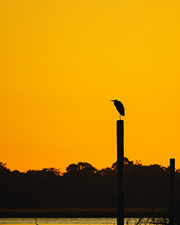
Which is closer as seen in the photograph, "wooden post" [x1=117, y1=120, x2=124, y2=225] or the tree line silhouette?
"wooden post" [x1=117, y1=120, x2=124, y2=225]

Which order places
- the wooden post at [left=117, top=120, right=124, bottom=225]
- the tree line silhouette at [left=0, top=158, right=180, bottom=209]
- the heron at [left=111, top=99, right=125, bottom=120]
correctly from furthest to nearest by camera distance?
the tree line silhouette at [left=0, top=158, right=180, bottom=209] → the heron at [left=111, top=99, right=125, bottom=120] → the wooden post at [left=117, top=120, right=124, bottom=225]

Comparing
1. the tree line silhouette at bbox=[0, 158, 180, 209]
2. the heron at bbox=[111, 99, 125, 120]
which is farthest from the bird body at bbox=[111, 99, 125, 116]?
the tree line silhouette at bbox=[0, 158, 180, 209]

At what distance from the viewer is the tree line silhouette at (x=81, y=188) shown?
406ft

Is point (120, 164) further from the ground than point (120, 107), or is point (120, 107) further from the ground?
point (120, 107)

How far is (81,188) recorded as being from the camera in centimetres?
13238

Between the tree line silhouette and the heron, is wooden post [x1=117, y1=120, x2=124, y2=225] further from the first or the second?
the tree line silhouette

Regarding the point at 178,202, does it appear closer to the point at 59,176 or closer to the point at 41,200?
the point at 41,200


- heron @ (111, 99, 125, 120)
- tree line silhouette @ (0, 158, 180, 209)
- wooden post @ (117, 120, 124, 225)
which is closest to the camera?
wooden post @ (117, 120, 124, 225)

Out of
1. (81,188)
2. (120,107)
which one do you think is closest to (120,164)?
(120,107)

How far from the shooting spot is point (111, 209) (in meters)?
121

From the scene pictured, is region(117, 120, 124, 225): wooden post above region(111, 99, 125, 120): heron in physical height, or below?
below

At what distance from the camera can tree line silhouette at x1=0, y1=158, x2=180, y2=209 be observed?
124m

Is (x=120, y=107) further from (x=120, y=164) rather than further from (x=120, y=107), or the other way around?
(x=120, y=164)

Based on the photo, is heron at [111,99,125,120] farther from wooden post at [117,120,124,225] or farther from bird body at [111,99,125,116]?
wooden post at [117,120,124,225]
